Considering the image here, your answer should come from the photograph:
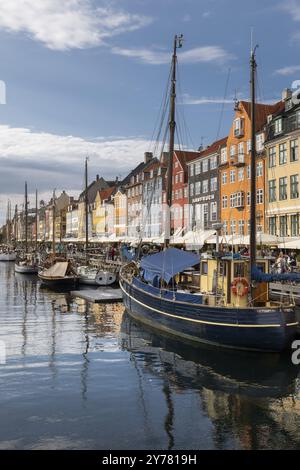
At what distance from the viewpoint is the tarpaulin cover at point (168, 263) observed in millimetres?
25281

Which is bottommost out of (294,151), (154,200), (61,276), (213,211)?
(61,276)

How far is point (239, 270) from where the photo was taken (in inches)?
854

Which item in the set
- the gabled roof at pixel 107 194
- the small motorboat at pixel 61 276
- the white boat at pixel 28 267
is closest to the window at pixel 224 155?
the small motorboat at pixel 61 276

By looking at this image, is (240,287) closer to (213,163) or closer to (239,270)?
(239,270)

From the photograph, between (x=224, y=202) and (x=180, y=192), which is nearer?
(x=224, y=202)

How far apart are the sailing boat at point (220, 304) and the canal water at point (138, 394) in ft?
2.56

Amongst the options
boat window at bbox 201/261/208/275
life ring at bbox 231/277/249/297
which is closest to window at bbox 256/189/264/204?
boat window at bbox 201/261/208/275

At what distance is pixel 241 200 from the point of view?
55688mm

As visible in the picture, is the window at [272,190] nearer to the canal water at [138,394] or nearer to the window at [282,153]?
the window at [282,153]

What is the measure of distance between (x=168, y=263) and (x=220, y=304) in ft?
16.8

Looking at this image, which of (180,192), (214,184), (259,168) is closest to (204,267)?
(259,168)

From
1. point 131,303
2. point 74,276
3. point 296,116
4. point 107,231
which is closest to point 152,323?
point 131,303

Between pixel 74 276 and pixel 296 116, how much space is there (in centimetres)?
2693
